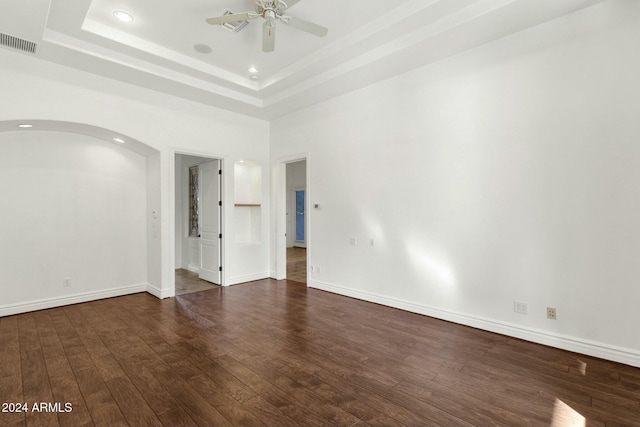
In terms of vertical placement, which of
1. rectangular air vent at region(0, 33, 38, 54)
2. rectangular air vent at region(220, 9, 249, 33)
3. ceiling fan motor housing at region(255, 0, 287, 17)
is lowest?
rectangular air vent at region(0, 33, 38, 54)

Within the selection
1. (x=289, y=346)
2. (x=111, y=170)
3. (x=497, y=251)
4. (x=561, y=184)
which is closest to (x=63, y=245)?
(x=111, y=170)

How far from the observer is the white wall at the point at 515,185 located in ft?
9.00

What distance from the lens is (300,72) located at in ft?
14.1

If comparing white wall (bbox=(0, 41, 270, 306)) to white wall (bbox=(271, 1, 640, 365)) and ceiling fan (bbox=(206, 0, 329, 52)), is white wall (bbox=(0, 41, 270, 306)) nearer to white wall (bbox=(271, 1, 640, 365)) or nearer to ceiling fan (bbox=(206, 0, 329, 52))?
white wall (bbox=(271, 1, 640, 365))

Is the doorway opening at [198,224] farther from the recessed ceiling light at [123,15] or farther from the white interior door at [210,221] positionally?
the recessed ceiling light at [123,15]

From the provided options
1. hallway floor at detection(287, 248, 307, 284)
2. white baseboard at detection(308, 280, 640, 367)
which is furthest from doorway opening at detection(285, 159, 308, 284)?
white baseboard at detection(308, 280, 640, 367)

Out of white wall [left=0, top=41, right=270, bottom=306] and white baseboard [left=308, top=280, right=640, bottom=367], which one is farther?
white wall [left=0, top=41, right=270, bottom=306]

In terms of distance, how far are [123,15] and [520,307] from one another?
17.2ft

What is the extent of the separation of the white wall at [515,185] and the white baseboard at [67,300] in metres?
3.77

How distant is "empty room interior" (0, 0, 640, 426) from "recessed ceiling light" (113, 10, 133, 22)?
0.04 meters

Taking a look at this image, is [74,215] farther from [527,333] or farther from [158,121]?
[527,333]

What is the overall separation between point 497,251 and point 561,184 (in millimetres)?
904

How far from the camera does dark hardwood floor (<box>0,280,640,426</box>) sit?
6.76ft

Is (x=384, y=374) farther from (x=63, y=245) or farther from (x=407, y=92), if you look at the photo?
(x=63, y=245)
